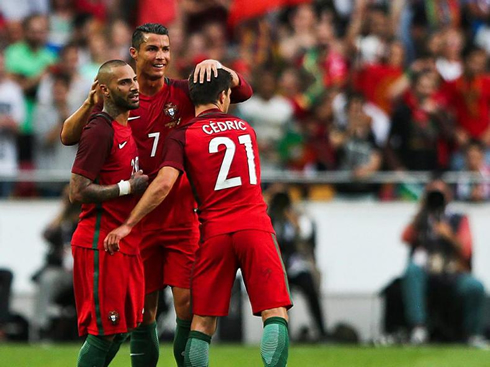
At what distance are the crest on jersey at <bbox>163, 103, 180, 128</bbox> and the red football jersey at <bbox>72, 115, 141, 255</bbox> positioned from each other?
50cm

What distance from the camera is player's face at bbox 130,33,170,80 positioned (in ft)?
27.0

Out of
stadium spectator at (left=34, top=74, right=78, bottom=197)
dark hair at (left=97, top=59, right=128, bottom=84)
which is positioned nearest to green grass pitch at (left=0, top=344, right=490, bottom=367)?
stadium spectator at (left=34, top=74, right=78, bottom=197)

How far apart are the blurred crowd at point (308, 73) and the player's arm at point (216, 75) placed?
565 cm

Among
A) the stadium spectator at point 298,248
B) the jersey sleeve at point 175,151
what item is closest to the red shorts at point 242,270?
the jersey sleeve at point 175,151

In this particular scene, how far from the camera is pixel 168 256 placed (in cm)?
849

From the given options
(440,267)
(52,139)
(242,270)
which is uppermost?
(52,139)

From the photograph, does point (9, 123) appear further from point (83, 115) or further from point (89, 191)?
point (89, 191)

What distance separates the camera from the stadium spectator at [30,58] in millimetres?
14523

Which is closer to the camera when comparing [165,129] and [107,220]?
[107,220]

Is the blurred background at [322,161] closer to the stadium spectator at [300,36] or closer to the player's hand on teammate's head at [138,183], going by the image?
the stadium spectator at [300,36]

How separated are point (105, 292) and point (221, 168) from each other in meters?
1.17

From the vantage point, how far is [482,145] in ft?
48.0

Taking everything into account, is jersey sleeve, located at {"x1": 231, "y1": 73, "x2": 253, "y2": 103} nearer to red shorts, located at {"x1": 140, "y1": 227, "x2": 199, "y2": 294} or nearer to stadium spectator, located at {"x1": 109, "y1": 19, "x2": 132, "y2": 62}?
red shorts, located at {"x1": 140, "y1": 227, "x2": 199, "y2": 294}

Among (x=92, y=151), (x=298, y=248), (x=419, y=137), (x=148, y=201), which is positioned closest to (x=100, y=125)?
(x=92, y=151)
